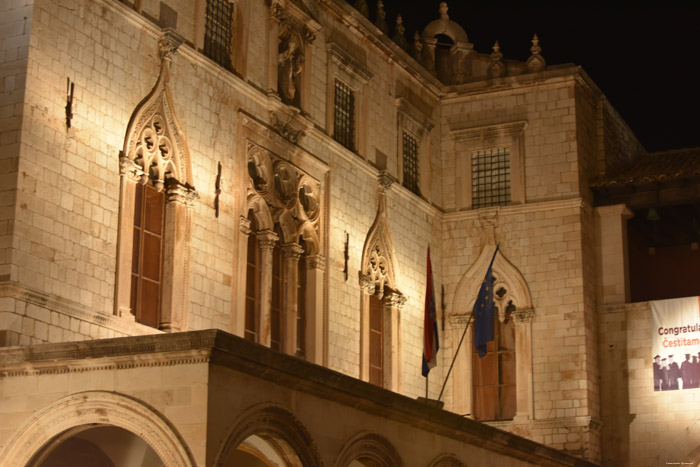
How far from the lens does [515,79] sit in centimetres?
2995

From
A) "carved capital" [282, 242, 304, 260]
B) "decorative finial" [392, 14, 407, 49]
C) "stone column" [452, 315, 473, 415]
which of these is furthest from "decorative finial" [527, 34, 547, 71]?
"carved capital" [282, 242, 304, 260]

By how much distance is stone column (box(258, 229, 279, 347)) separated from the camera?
22.8 metres

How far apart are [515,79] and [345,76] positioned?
5.08 metres

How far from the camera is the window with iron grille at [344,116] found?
26344 mm

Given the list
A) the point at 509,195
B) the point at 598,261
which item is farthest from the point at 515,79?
the point at 598,261

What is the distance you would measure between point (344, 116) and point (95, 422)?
12.4 metres

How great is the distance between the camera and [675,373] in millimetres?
27797

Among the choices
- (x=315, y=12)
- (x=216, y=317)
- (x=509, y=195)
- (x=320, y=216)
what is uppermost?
(x=315, y=12)

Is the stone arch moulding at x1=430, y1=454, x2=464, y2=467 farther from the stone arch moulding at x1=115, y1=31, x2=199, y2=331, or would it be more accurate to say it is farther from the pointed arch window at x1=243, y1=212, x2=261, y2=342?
the stone arch moulding at x1=115, y1=31, x2=199, y2=331

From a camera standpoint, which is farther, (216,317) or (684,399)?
(684,399)

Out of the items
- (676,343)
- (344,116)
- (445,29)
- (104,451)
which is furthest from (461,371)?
Result: (104,451)

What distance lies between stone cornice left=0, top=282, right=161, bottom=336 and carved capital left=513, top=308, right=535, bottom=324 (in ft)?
36.1

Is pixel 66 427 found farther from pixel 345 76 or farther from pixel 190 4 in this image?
pixel 345 76

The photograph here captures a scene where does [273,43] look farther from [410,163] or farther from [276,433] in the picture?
[276,433]
